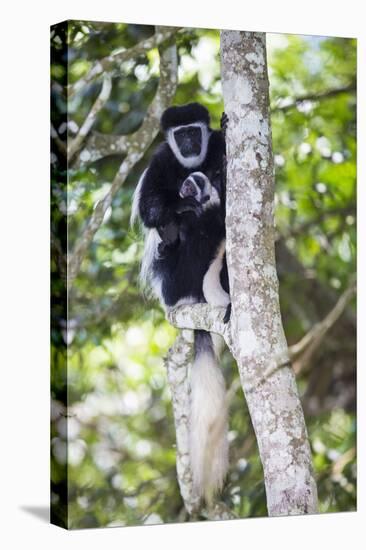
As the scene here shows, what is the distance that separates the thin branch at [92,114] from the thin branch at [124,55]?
4 centimetres

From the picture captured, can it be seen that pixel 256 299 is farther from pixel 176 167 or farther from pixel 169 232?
pixel 176 167

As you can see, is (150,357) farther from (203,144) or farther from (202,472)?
(203,144)

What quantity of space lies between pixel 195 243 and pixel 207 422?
0.71 metres

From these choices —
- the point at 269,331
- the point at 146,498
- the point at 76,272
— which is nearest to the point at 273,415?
the point at 269,331

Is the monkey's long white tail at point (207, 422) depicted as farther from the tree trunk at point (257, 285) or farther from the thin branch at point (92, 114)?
the thin branch at point (92, 114)

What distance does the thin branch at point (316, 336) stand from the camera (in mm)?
4441

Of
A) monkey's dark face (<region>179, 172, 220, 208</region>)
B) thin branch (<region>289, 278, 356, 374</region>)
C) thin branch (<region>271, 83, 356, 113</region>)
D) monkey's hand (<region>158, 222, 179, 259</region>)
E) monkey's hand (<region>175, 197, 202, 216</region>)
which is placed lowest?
thin branch (<region>289, 278, 356, 374</region>)

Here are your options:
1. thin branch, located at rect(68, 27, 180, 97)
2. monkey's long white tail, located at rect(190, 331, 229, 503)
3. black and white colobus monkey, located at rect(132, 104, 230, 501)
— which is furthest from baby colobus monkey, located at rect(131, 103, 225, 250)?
monkey's long white tail, located at rect(190, 331, 229, 503)

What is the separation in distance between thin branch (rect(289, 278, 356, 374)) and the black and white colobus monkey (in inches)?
13.6

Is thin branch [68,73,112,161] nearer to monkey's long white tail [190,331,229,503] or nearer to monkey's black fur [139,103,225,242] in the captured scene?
monkey's black fur [139,103,225,242]

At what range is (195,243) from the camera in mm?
4293

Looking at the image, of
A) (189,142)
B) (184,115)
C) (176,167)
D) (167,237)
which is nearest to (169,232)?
(167,237)

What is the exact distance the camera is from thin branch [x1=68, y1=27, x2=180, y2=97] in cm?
395

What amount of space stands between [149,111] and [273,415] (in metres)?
1.29
